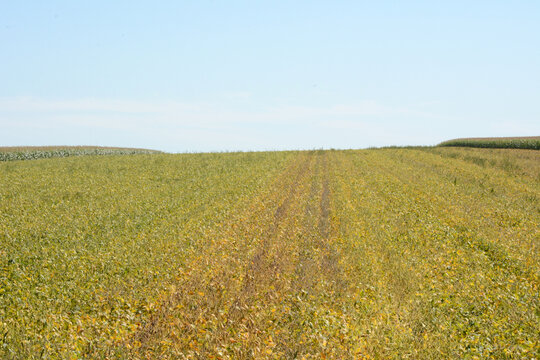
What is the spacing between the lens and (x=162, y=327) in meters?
7.89

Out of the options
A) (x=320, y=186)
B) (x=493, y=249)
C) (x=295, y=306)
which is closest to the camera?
(x=295, y=306)

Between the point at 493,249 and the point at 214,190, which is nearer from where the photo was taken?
the point at 493,249

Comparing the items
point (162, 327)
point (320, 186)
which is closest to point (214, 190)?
point (320, 186)

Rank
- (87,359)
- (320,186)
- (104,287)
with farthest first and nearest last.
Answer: (320,186)
(104,287)
(87,359)

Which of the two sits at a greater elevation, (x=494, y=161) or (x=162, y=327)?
(x=494, y=161)

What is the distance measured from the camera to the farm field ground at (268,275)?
7.56m

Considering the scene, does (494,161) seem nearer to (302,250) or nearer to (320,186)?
(320,186)

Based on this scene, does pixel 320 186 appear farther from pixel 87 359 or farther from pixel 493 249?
pixel 87 359

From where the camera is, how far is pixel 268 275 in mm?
10531

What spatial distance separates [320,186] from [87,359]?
19150 mm

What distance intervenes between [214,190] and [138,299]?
47.1 ft

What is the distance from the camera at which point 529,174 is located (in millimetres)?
32219

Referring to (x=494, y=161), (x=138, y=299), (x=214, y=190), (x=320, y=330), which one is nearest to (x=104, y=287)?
(x=138, y=299)

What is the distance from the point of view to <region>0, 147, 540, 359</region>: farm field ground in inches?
298
